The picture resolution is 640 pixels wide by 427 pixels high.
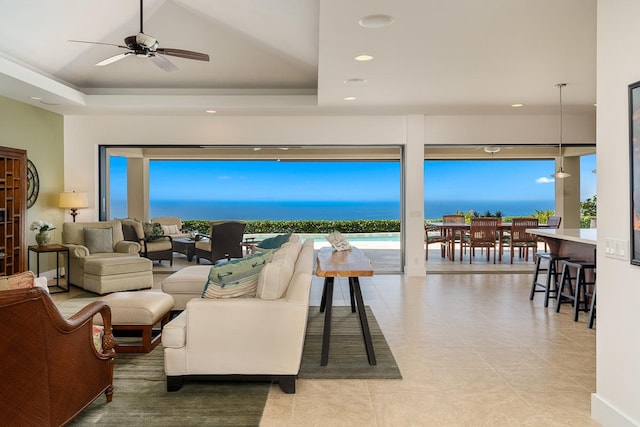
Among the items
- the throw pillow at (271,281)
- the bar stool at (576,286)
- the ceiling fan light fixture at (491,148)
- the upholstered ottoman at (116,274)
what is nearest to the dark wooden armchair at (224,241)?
the upholstered ottoman at (116,274)

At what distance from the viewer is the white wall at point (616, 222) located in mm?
2527

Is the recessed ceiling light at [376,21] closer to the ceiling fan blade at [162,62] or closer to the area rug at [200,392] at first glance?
the ceiling fan blade at [162,62]

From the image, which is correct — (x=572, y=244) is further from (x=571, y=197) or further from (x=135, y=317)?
(x=571, y=197)

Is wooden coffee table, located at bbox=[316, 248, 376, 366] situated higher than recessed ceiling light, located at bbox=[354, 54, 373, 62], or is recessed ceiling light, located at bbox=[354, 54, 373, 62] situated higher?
recessed ceiling light, located at bbox=[354, 54, 373, 62]

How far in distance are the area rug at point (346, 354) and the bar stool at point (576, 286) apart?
2053mm

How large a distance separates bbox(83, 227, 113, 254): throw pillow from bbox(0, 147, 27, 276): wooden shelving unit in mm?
771

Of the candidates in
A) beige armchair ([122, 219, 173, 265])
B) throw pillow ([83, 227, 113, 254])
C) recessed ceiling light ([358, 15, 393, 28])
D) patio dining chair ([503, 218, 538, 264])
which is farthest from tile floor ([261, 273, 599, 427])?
beige armchair ([122, 219, 173, 265])

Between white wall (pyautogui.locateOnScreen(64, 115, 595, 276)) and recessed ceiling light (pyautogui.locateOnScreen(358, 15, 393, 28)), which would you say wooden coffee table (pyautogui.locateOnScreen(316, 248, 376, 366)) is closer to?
recessed ceiling light (pyautogui.locateOnScreen(358, 15, 393, 28))

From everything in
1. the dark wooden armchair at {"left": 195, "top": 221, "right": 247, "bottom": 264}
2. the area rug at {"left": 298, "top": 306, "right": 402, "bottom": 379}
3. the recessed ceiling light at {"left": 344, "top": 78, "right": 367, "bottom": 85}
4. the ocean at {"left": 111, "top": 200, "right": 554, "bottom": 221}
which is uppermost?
the recessed ceiling light at {"left": 344, "top": 78, "right": 367, "bottom": 85}

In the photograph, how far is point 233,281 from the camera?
334cm

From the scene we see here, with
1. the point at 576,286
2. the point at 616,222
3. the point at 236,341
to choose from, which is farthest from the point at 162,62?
the point at 576,286

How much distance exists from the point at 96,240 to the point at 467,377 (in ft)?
18.6

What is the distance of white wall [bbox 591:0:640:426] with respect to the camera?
2.53 meters

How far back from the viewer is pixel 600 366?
9.23ft
